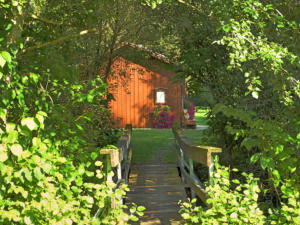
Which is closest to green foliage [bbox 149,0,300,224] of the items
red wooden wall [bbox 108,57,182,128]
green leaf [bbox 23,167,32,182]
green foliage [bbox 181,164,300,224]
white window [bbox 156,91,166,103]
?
green foliage [bbox 181,164,300,224]

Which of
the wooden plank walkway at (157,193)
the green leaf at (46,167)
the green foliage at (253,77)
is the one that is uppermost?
the green foliage at (253,77)

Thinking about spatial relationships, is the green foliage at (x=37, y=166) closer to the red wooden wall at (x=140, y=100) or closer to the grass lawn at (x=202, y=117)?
the grass lawn at (x=202, y=117)

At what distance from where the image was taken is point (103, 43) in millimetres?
12000

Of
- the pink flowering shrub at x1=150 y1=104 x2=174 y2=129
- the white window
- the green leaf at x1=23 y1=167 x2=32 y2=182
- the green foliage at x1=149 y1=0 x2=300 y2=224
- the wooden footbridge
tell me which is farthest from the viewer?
the white window

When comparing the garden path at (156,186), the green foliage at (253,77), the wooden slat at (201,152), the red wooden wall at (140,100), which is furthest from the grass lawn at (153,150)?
the red wooden wall at (140,100)

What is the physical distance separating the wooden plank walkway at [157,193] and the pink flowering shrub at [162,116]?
472 inches

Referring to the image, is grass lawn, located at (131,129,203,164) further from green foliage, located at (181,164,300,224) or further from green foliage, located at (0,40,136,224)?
green foliage, located at (181,164,300,224)

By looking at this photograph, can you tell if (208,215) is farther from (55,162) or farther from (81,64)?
(81,64)

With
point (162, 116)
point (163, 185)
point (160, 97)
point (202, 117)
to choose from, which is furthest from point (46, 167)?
point (202, 117)

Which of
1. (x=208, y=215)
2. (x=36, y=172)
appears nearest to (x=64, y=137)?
(x=36, y=172)

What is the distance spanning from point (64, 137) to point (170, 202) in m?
2.72

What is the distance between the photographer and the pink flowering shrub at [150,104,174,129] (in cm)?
2223

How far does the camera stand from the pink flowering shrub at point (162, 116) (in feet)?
72.9

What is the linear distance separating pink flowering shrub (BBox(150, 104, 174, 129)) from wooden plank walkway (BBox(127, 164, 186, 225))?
12.0 metres
